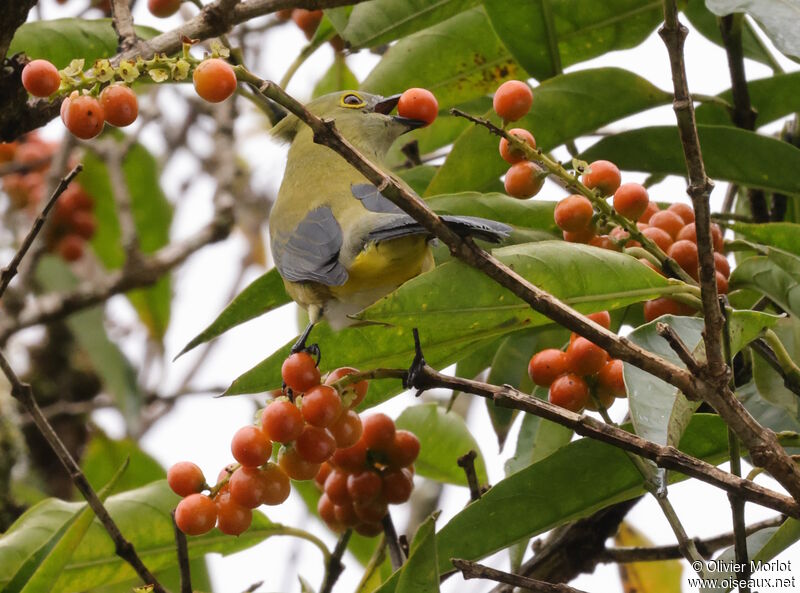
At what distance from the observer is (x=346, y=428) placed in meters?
2.02

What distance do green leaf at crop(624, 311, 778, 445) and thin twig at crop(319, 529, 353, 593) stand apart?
866 millimetres

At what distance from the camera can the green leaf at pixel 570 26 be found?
2508 millimetres

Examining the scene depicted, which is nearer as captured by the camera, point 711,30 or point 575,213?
point 575,213

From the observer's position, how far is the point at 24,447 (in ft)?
14.1

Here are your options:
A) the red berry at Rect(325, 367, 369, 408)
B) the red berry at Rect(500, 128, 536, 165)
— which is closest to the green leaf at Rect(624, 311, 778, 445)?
the red berry at Rect(500, 128, 536, 165)

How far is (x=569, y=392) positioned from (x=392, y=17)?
1049mm

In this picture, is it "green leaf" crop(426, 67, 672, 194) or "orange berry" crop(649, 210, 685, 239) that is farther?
"green leaf" crop(426, 67, 672, 194)

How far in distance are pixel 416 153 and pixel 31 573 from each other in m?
1.60

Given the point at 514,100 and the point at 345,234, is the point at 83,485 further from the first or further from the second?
the point at 514,100

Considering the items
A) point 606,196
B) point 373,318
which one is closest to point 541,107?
point 606,196

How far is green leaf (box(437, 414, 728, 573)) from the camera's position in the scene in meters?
2.01

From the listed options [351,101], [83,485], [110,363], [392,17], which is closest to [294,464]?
[83,485]

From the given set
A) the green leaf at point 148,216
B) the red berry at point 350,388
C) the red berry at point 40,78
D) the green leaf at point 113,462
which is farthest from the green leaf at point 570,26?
the green leaf at point 148,216

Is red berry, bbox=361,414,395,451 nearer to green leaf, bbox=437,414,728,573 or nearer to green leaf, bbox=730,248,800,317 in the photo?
green leaf, bbox=437,414,728,573
